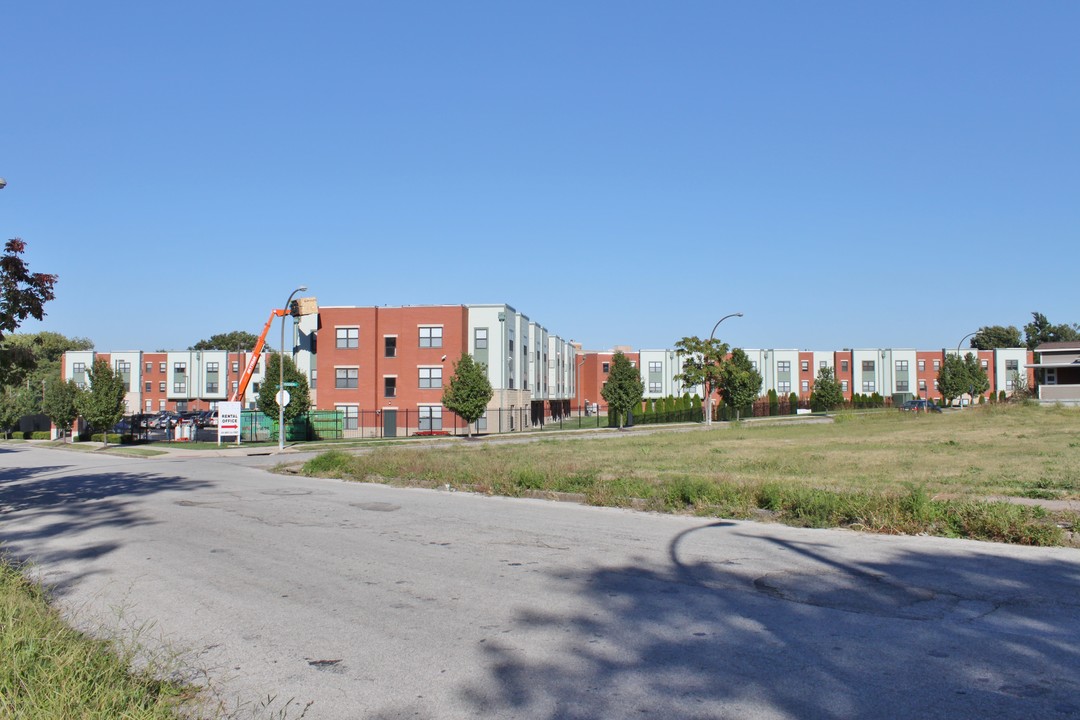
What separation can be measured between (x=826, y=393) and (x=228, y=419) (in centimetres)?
6704

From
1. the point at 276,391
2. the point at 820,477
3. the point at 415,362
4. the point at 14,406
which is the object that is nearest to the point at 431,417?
the point at 415,362

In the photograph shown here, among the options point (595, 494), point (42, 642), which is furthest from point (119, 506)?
point (42, 642)

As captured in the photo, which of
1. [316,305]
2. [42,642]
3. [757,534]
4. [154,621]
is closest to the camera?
[42,642]

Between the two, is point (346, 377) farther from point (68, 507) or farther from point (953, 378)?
point (953, 378)

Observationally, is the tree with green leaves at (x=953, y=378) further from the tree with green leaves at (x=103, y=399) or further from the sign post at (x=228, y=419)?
the tree with green leaves at (x=103, y=399)

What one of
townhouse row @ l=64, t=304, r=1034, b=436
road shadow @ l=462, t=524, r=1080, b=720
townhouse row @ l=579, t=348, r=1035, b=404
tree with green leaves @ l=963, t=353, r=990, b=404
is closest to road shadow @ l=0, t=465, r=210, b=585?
road shadow @ l=462, t=524, r=1080, b=720

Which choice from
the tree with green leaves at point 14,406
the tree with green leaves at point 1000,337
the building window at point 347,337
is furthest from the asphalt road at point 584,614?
the tree with green leaves at point 1000,337

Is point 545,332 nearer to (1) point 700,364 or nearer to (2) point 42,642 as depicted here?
(1) point 700,364

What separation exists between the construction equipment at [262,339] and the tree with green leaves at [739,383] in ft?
111

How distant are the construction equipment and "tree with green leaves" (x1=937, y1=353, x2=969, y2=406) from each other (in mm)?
66956

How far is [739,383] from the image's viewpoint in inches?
2830

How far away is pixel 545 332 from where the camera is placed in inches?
3219

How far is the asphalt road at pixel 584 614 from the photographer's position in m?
5.30

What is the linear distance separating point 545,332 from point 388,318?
76.2ft
